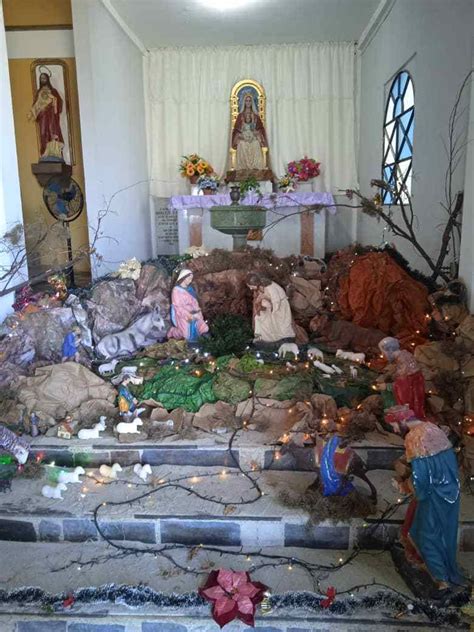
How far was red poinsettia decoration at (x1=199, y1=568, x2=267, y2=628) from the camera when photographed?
2928 mm

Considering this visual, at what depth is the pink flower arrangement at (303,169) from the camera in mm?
10998

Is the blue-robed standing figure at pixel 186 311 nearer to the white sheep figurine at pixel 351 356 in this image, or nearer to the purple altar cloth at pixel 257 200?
the white sheep figurine at pixel 351 356

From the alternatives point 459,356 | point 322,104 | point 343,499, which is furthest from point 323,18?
point 343,499

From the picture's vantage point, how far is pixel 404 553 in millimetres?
3258

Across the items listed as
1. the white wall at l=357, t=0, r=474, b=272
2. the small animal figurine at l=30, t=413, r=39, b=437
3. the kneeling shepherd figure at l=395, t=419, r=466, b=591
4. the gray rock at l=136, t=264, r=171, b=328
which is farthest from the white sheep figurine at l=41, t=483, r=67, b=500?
the white wall at l=357, t=0, r=474, b=272

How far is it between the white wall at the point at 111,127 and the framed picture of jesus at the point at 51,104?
38.1 inches

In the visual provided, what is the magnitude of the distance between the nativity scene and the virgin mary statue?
0.19ft

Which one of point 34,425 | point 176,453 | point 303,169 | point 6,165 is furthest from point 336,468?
point 303,169

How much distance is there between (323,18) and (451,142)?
5.54 m

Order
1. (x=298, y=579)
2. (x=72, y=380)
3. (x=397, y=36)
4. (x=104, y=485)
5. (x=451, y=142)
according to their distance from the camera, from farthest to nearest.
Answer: (x=397, y=36) < (x=451, y=142) < (x=72, y=380) < (x=104, y=485) < (x=298, y=579)

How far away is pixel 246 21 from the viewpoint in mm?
10219

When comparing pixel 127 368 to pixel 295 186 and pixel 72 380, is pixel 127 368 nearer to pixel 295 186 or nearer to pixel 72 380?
pixel 72 380

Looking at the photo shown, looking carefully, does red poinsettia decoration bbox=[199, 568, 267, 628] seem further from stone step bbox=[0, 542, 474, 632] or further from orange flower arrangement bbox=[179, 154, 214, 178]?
orange flower arrangement bbox=[179, 154, 214, 178]

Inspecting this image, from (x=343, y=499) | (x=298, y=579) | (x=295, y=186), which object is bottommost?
(x=298, y=579)
